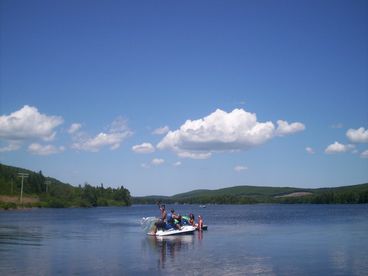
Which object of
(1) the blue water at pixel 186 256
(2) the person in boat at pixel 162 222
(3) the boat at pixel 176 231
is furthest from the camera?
(2) the person in boat at pixel 162 222

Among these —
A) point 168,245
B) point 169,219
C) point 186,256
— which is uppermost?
point 169,219

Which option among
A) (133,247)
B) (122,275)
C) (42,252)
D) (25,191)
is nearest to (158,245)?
(133,247)

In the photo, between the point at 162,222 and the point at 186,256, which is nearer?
the point at 186,256

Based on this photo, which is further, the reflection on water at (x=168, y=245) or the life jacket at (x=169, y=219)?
the life jacket at (x=169, y=219)

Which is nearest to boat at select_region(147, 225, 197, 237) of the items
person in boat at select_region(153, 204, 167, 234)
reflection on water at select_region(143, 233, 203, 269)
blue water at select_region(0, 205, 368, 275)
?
person in boat at select_region(153, 204, 167, 234)

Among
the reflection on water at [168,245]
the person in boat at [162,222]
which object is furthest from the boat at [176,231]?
the reflection on water at [168,245]

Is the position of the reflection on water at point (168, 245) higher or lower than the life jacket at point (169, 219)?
lower

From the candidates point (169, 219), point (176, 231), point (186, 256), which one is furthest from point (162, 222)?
point (186, 256)

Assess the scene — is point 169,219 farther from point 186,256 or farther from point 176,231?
point 186,256

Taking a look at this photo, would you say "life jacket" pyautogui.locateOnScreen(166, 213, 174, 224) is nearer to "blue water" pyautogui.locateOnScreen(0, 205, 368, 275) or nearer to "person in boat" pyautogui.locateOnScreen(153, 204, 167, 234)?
"person in boat" pyautogui.locateOnScreen(153, 204, 167, 234)

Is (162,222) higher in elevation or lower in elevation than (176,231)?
higher

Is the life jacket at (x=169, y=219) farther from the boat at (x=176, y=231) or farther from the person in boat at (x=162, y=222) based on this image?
the boat at (x=176, y=231)

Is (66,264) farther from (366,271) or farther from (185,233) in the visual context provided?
(185,233)

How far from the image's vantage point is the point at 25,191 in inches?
7825
